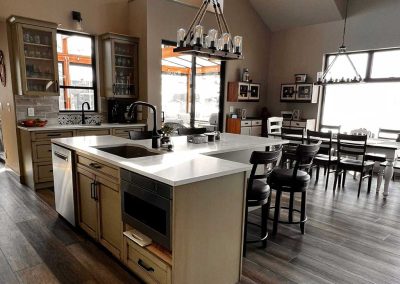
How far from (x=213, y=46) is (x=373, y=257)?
2.54 m

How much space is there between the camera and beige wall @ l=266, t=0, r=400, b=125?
5617 millimetres

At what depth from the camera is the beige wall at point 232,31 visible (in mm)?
5219

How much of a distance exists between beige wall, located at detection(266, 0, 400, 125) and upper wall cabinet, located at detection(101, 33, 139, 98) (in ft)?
12.8

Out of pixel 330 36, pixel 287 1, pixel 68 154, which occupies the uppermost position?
pixel 287 1

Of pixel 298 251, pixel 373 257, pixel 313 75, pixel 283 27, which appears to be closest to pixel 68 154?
pixel 298 251

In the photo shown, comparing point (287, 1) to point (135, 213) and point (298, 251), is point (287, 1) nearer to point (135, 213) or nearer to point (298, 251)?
point (298, 251)

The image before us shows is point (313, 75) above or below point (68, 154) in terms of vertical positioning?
above

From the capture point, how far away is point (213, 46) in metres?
2.94

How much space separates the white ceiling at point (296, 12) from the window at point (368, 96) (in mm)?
928

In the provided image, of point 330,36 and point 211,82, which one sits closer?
point 330,36

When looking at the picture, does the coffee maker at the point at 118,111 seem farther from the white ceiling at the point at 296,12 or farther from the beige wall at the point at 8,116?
the white ceiling at the point at 296,12

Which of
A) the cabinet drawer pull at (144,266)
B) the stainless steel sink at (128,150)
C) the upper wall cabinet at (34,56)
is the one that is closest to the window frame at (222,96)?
the upper wall cabinet at (34,56)

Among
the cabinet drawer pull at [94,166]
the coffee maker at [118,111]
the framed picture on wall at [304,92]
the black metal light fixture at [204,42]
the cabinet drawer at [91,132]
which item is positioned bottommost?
the cabinet drawer pull at [94,166]

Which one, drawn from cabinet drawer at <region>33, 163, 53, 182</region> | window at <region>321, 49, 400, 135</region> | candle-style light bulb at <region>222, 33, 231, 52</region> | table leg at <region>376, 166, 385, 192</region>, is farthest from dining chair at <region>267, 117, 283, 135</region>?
cabinet drawer at <region>33, 163, 53, 182</region>
